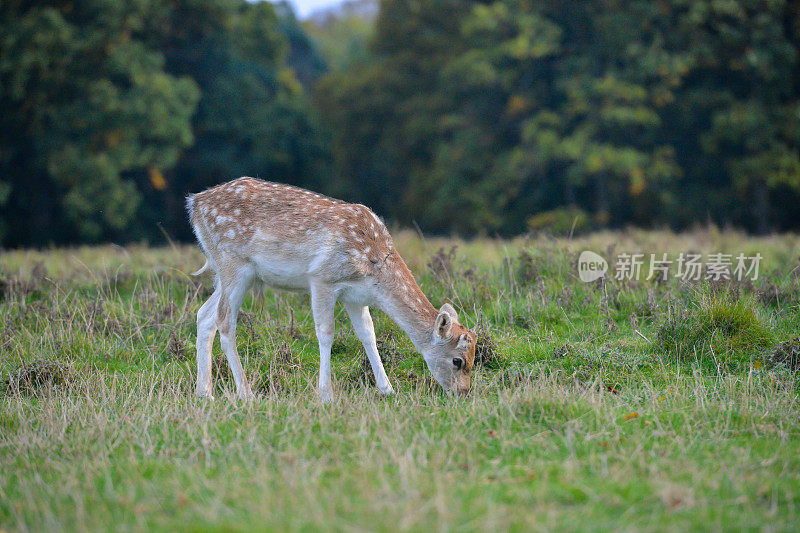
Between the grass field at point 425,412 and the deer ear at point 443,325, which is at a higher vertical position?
the deer ear at point 443,325

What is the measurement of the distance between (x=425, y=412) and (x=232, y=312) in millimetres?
2223

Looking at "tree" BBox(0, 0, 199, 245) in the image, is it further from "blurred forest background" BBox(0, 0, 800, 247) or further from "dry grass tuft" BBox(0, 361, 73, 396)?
"dry grass tuft" BBox(0, 361, 73, 396)

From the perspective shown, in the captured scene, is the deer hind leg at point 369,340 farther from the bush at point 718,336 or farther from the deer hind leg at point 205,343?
the bush at point 718,336

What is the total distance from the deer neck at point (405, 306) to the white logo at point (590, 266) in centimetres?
259

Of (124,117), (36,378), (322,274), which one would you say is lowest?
(36,378)

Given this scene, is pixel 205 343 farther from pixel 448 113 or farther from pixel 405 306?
pixel 448 113

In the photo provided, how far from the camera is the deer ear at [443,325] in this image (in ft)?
21.7

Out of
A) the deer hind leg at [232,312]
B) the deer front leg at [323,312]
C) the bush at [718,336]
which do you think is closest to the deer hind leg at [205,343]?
the deer hind leg at [232,312]

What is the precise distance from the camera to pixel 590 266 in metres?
9.23

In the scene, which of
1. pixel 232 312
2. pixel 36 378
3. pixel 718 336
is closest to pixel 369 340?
pixel 232 312

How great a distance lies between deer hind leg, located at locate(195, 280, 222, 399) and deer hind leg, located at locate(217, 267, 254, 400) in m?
0.15

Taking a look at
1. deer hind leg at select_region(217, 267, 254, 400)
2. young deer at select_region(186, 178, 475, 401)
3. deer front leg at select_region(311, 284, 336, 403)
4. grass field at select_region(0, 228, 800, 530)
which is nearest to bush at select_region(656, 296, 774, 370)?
grass field at select_region(0, 228, 800, 530)

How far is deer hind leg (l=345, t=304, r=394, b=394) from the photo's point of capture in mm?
6775

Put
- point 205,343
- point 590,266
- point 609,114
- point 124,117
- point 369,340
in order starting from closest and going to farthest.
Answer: point 369,340 → point 205,343 → point 590,266 → point 124,117 → point 609,114
